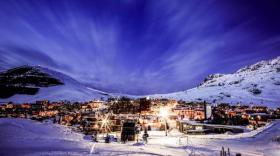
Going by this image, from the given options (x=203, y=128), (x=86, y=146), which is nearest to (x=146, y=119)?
(x=203, y=128)

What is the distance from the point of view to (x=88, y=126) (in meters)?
59.4

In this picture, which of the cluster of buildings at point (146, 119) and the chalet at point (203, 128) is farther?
the chalet at point (203, 128)

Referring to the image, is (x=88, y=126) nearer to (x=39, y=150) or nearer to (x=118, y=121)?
(x=118, y=121)

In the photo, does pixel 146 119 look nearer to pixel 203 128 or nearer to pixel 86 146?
pixel 203 128

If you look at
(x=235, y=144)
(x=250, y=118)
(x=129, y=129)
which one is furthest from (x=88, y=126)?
(x=250, y=118)

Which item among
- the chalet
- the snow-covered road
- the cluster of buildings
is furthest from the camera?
the chalet

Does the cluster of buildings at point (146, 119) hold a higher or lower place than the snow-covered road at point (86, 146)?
higher

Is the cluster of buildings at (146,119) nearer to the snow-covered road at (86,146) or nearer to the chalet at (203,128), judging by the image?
the chalet at (203,128)

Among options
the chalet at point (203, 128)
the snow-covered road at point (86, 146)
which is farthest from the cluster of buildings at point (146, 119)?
the snow-covered road at point (86, 146)

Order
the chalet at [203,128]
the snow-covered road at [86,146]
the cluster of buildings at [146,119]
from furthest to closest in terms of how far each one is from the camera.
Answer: the chalet at [203,128]
the cluster of buildings at [146,119]
the snow-covered road at [86,146]

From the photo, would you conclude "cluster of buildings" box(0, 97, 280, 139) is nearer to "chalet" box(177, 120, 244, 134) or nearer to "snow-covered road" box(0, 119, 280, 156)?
"chalet" box(177, 120, 244, 134)

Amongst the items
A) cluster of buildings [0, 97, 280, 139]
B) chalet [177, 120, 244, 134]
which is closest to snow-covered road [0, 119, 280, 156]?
cluster of buildings [0, 97, 280, 139]

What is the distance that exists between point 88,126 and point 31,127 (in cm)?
1950

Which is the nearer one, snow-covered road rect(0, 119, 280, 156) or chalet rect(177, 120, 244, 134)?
snow-covered road rect(0, 119, 280, 156)
